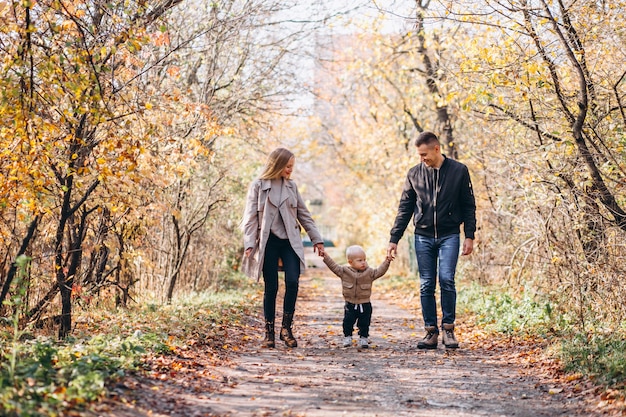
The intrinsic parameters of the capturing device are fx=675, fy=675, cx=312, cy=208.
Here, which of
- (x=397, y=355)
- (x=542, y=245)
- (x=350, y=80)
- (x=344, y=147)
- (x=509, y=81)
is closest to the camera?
(x=397, y=355)

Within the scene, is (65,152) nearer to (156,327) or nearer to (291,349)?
(156,327)

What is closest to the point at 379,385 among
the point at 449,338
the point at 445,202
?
the point at 449,338

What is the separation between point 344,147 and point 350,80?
824 cm

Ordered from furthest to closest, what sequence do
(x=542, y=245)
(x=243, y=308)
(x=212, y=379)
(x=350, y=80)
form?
(x=350, y=80), (x=243, y=308), (x=542, y=245), (x=212, y=379)

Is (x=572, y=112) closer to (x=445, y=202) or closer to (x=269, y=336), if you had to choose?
(x=445, y=202)

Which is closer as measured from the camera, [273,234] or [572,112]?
[273,234]

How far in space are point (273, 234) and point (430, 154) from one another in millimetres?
1851

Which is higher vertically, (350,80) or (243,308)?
(350,80)

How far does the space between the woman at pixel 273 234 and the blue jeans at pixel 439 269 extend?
1122 mm

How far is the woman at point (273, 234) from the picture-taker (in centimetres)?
696

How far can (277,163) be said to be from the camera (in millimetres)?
7023

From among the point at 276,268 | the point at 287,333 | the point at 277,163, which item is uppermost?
the point at 277,163

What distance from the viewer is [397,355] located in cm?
686

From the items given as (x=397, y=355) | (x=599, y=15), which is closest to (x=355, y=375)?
(x=397, y=355)
